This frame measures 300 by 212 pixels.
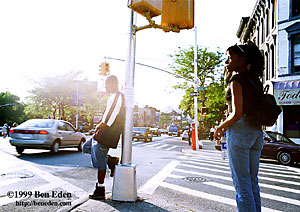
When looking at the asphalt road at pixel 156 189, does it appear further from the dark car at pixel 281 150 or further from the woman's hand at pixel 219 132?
the dark car at pixel 281 150

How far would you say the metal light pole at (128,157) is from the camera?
4.11 m

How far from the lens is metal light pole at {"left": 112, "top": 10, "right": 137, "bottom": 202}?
13.5 feet

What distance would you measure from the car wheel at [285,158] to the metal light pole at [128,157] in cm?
972

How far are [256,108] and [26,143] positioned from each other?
1024 cm

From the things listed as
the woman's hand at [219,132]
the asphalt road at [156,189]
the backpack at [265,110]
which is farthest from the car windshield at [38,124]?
the backpack at [265,110]

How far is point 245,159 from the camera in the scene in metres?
2.85

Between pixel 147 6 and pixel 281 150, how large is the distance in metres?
10.4

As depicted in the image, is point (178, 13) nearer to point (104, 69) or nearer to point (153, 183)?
point (153, 183)

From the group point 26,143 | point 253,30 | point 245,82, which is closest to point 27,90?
point 253,30

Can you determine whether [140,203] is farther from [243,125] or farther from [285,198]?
[285,198]

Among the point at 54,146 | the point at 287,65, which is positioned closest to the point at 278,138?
the point at 287,65

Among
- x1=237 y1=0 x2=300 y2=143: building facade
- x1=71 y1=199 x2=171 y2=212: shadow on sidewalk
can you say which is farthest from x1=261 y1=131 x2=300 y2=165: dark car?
x1=71 y1=199 x2=171 y2=212: shadow on sidewalk

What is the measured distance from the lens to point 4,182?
225 inches

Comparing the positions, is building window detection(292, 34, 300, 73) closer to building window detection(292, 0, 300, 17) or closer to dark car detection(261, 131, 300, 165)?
building window detection(292, 0, 300, 17)
